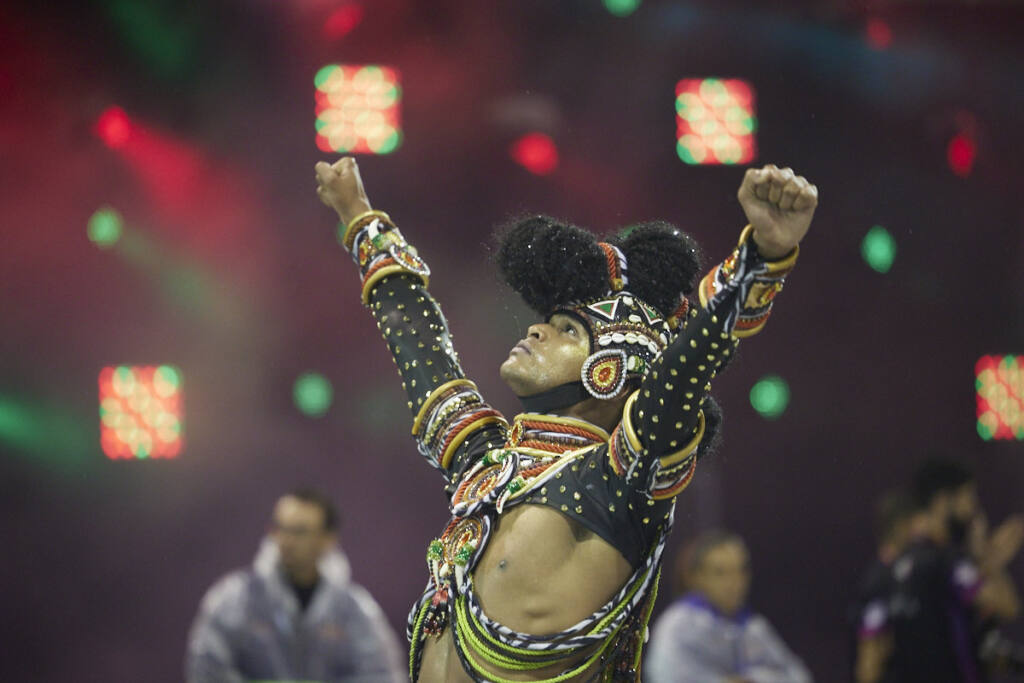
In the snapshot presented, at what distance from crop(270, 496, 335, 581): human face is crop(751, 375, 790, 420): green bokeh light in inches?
131

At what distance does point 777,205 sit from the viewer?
Result: 6.23ft

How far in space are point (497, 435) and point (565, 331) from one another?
0.89 ft

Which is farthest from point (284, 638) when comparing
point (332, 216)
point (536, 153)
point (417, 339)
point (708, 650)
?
point (536, 153)

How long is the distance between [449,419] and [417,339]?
20cm

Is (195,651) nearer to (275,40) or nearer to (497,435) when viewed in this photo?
(497,435)

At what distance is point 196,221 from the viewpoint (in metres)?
6.66

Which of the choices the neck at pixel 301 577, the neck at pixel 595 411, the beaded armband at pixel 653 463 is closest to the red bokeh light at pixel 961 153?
the neck at pixel 301 577

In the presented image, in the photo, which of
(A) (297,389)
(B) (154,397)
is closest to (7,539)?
(B) (154,397)

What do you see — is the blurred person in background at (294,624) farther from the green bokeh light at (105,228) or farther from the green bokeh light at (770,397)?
the green bokeh light at (770,397)

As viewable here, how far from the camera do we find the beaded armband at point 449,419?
2533 mm

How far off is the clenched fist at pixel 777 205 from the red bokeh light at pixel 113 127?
518 centimetres

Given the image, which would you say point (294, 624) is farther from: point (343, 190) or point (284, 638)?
point (343, 190)

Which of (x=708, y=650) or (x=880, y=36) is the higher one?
(x=880, y=36)

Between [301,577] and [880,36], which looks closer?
[301,577]
